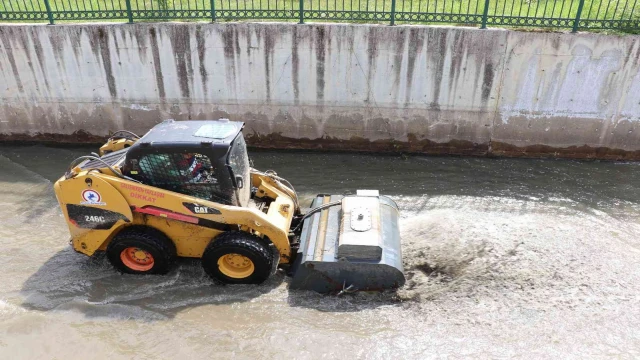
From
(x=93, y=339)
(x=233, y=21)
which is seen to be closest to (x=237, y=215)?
(x=93, y=339)

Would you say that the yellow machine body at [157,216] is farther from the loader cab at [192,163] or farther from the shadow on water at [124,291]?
the shadow on water at [124,291]

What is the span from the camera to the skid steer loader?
4.93 meters

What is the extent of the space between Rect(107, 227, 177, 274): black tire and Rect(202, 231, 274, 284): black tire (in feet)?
1.50

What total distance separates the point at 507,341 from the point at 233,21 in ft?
23.2

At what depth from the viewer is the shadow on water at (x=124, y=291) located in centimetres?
510

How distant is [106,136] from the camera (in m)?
9.41

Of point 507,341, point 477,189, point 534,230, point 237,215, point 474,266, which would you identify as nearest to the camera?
point 507,341

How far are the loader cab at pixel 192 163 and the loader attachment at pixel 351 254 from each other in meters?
1.02

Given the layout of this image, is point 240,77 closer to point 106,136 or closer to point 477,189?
point 106,136

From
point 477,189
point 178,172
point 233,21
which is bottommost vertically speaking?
point 477,189

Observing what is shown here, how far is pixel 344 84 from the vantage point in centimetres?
873

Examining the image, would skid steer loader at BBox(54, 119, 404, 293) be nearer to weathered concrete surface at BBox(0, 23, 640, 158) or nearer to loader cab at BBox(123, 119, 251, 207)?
loader cab at BBox(123, 119, 251, 207)

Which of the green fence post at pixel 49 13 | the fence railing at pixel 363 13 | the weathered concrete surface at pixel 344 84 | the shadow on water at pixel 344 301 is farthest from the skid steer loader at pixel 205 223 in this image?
the green fence post at pixel 49 13

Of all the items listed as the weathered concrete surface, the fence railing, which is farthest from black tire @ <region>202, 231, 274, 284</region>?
the fence railing
